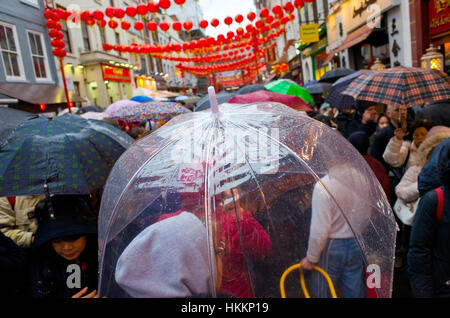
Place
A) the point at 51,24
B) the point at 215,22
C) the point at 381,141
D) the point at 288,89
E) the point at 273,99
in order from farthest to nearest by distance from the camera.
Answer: the point at 215,22
the point at 51,24
the point at 288,89
the point at 273,99
the point at 381,141

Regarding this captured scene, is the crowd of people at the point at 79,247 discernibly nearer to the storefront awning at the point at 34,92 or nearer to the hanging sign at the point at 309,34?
the storefront awning at the point at 34,92

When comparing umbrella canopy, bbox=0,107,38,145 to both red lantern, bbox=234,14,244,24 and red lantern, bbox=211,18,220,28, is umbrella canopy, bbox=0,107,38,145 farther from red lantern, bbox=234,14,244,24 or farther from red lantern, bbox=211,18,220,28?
red lantern, bbox=211,18,220,28

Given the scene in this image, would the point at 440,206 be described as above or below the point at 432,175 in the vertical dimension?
below

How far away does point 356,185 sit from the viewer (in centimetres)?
160

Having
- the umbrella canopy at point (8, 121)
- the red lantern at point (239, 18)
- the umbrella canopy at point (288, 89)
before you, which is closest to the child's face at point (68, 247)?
the umbrella canopy at point (8, 121)

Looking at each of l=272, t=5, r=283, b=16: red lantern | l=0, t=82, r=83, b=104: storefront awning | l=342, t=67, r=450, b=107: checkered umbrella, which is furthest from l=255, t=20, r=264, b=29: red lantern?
l=342, t=67, r=450, b=107: checkered umbrella

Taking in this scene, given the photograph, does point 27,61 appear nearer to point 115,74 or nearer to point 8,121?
point 8,121

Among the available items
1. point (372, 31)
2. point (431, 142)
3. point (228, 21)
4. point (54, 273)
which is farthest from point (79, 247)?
point (228, 21)

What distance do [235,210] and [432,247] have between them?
1494 mm

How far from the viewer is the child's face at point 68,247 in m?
2.11

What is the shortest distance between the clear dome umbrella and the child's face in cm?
52

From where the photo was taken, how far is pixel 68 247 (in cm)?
212

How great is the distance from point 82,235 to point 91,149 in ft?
2.32

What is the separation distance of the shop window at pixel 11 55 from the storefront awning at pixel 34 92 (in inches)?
13.1
